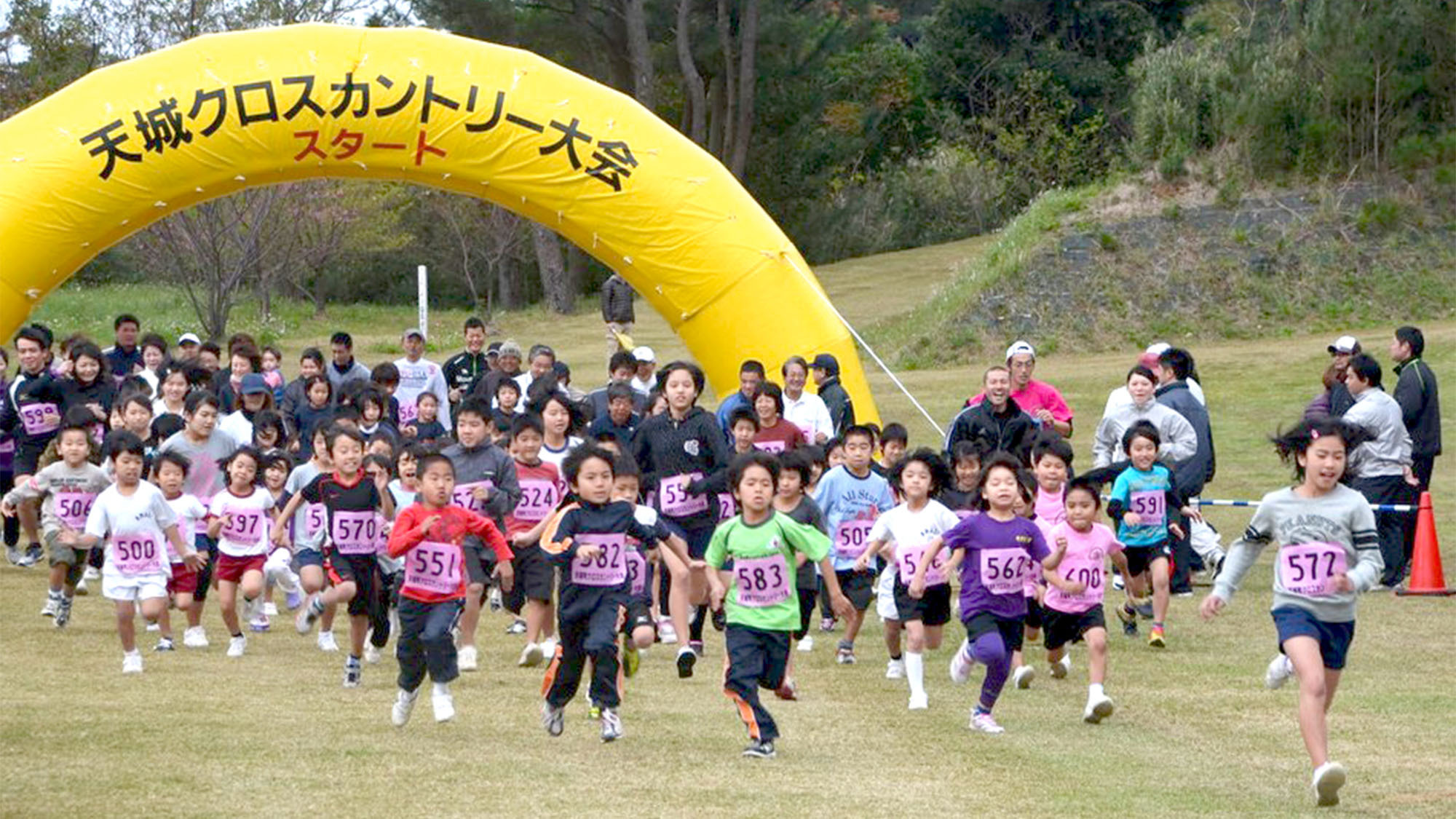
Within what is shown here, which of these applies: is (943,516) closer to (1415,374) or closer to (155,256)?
(1415,374)

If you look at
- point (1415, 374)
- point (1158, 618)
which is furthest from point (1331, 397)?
point (1158, 618)

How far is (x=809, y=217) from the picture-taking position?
50625 mm

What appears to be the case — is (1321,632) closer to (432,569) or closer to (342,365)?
(432,569)

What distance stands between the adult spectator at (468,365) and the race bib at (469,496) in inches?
240

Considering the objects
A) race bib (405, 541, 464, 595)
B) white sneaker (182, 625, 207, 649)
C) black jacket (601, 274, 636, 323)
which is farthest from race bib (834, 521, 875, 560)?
black jacket (601, 274, 636, 323)

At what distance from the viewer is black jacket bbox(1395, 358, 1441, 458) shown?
51.0 ft

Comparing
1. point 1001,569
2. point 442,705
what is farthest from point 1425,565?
point 442,705

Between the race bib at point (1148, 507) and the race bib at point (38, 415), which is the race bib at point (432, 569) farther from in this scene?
the race bib at point (38, 415)

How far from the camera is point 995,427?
1411 cm

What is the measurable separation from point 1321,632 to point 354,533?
545 cm

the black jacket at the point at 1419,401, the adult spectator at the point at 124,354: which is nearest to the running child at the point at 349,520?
the adult spectator at the point at 124,354

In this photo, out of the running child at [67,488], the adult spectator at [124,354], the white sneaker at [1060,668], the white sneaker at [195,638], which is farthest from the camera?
the adult spectator at [124,354]

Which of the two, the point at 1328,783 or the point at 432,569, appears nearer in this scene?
the point at 1328,783

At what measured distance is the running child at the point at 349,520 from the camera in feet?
37.5
